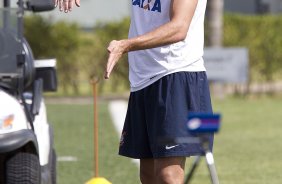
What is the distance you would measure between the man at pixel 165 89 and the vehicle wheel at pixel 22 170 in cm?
120

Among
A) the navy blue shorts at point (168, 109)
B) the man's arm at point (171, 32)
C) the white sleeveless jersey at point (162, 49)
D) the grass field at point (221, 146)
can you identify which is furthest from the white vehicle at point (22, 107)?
the grass field at point (221, 146)

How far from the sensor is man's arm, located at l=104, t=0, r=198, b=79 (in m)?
4.77

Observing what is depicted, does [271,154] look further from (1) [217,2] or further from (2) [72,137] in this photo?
(1) [217,2]

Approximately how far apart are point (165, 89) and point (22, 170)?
1525 millimetres

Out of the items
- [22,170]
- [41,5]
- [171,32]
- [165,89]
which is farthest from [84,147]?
[171,32]

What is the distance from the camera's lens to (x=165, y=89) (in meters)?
5.45

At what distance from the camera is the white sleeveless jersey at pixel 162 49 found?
5.39 metres

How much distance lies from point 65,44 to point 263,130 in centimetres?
977

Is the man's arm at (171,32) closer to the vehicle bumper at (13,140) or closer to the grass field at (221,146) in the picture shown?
the vehicle bumper at (13,140)

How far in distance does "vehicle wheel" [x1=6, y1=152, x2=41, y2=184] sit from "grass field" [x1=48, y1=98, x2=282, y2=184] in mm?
3389

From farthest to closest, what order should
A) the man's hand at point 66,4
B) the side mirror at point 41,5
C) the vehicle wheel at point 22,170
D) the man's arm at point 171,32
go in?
the side mirror at point 41,5
the vehicle wheel at point 22,170
the man's hand at point 66,4
the man's arm at point 171,32

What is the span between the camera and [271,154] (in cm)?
1262

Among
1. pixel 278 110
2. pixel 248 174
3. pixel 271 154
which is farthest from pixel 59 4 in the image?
pixel 278 110

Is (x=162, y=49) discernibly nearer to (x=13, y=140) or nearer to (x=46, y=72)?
(x=13, y=140)
